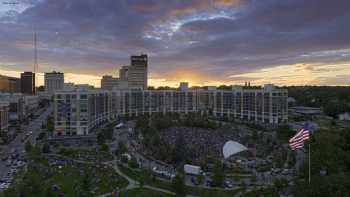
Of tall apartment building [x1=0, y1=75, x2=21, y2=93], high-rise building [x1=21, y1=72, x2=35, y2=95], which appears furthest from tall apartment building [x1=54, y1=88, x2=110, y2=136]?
high-rise building [x1=21, y1=72, x2=35, y2=95]

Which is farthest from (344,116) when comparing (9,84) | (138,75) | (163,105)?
(9,84)

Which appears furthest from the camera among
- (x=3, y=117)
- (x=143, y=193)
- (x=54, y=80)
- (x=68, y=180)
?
(x=54, y=80)

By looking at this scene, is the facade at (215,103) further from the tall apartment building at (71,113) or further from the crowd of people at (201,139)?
the tall apartment building at (71,113)

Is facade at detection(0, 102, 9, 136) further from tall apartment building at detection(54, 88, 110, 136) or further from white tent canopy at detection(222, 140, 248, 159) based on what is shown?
white tent canopy at detection(222, 140, 248, 159)

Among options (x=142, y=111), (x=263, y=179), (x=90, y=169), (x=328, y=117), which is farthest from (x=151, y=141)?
(x=328, y=117)

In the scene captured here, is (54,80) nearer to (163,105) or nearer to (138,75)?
(138,75)
